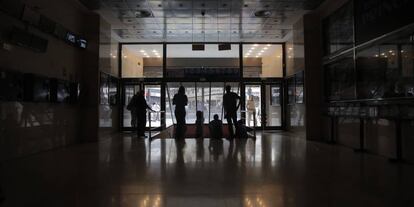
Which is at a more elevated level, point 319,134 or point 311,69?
point 311,69

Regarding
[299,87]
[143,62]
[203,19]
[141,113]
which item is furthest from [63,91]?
[299,87]

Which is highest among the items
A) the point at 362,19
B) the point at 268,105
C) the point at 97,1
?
the point at 97,1

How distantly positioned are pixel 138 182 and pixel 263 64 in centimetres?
1154

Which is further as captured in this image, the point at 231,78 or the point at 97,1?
the point at 231,78

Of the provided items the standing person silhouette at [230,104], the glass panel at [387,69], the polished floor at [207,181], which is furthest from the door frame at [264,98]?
the polished floor at [207,181]

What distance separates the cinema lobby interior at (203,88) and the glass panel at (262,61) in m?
0.06

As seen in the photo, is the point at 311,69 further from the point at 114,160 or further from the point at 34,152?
the point at 34,152

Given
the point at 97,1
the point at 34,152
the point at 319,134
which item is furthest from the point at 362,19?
the point at 34,152

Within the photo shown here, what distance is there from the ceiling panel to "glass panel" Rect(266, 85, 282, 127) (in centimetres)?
211

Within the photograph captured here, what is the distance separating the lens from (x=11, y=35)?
18.8 ft

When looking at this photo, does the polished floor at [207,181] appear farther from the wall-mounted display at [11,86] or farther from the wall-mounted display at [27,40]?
the wall-mounted display at [27,40]

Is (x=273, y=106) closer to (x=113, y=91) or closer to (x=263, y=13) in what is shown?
(x=263, y=13)

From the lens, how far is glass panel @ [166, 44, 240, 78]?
45.9 feet

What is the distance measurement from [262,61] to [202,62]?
2702 mm
